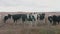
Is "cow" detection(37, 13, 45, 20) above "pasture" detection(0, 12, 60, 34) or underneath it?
above

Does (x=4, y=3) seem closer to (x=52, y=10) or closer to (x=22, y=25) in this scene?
(x=22, y=25)

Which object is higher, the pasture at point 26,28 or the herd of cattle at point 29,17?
the herd of cattle at point 29,17

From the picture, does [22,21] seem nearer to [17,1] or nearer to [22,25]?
[22,25]

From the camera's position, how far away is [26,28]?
1124mm

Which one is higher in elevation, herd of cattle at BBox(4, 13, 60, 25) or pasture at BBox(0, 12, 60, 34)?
herd of cattle at BBox(4, 13, 60, 25)

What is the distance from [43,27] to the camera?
3.72ft

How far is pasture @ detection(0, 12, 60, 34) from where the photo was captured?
3.63ft

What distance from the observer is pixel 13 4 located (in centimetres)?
122

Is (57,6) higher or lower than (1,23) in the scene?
higher

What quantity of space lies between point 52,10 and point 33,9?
0.17 m

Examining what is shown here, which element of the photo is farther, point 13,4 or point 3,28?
point 13,4

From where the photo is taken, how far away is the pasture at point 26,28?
111 centimetres

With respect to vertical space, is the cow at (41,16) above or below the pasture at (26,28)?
above

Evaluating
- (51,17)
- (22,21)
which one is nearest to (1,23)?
(22,21)
